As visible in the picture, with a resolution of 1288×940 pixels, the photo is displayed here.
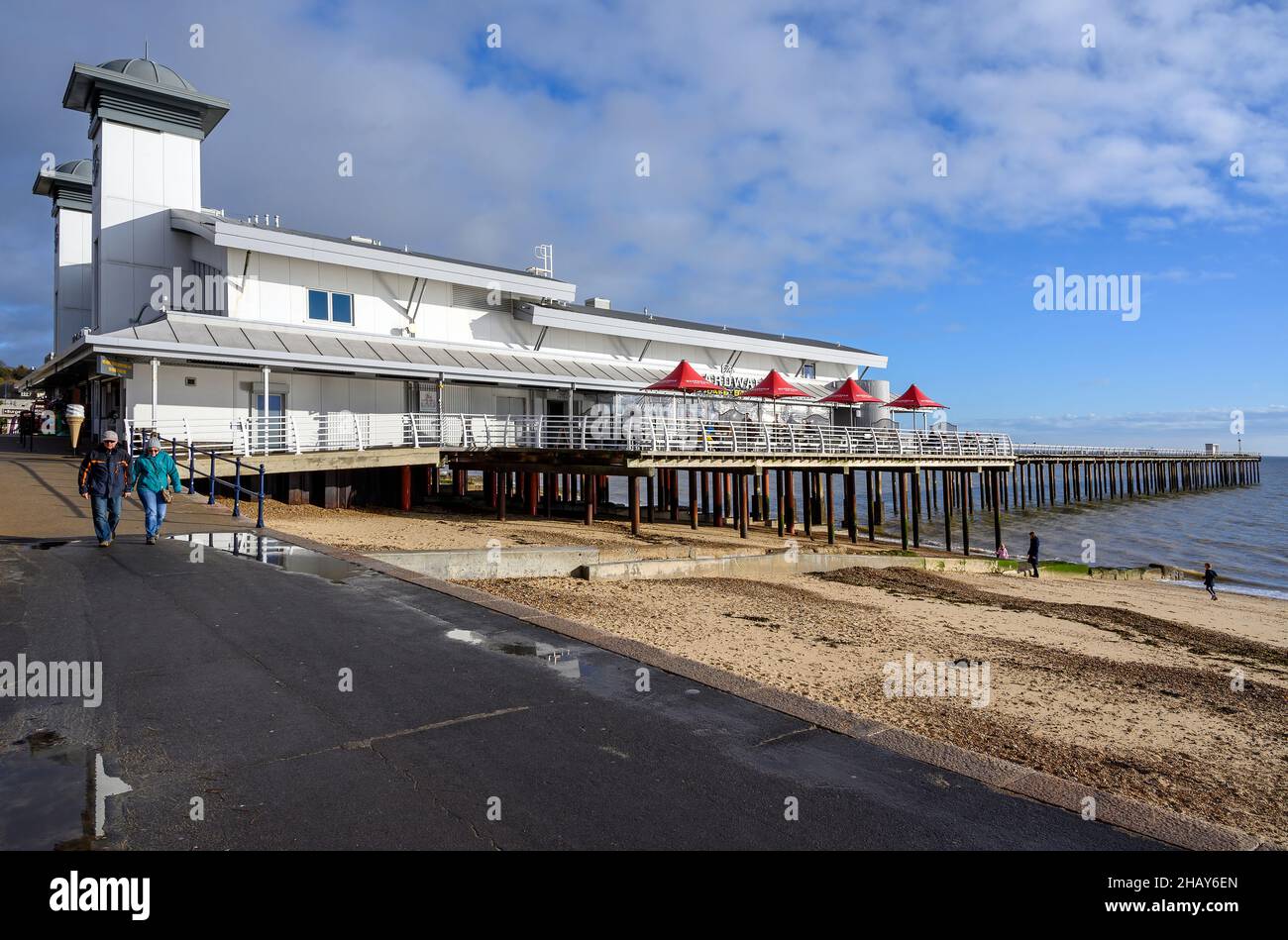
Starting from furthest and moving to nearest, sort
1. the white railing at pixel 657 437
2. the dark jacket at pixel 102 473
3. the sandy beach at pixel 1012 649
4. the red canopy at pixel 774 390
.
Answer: the red canopy at pixel 774 390 < the white railing at pixel 657 437 < the dark jacket at pixel 102 473 < the sandy beach at pixel 1012 649

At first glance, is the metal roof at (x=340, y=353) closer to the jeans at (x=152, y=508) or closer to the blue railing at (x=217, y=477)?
the blue railing at (x=217, y=477)

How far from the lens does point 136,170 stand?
80.4 ft

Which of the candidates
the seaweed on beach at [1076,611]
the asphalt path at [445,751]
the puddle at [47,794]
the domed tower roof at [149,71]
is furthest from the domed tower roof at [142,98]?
the puddle at [47,794]

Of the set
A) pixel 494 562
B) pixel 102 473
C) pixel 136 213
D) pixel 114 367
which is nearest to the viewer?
pixel 102 473

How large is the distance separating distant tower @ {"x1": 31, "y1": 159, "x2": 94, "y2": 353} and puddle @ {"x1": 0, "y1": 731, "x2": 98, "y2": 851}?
33541 millimetres

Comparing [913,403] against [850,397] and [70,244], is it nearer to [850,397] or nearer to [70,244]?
[850,397]

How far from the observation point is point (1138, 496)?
217 feet

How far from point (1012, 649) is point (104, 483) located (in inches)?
537

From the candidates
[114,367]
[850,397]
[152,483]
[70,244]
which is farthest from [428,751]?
[70,244]

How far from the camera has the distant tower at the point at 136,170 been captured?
941 inches

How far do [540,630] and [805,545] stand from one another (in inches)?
681

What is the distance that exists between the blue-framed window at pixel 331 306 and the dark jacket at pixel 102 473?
14663 millimetres
